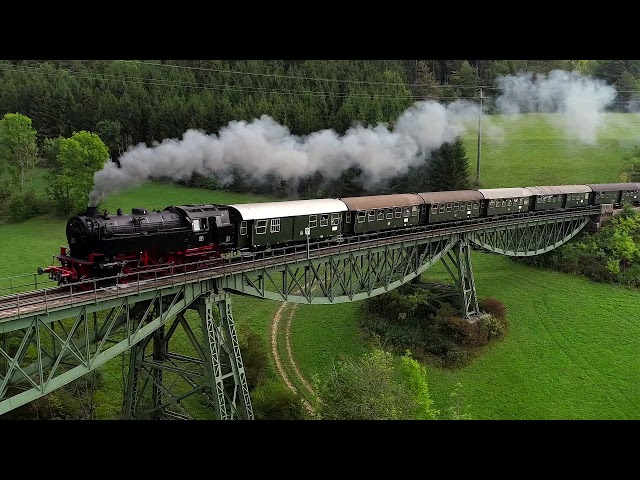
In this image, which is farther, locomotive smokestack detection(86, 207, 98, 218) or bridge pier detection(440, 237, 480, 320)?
bridge pier detection(440, 237, 480, 320)

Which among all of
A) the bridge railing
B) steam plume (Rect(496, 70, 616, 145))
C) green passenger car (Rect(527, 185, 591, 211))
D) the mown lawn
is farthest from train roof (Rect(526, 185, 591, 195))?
steam plume (Rect(496, 70, 616, 145))

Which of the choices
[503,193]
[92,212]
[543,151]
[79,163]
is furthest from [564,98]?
[92,212]

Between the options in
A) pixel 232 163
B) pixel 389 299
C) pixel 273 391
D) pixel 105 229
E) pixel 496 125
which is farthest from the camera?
pixel 496 125

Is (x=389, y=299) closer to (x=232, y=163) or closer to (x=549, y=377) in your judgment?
(x=549, y=377)

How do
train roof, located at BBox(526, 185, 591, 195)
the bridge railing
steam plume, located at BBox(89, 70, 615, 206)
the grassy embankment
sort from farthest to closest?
1. train roof, located at BBox(526, 185, 591, 195)
2. the grassy embankment
3. steam plume, located at BBox(89, 70, 615, 206)
4. the bridge railing

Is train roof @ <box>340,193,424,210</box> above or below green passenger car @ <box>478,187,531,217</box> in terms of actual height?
above

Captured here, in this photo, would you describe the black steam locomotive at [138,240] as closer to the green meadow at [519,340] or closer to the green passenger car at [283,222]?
the green passenger car at [283,222]

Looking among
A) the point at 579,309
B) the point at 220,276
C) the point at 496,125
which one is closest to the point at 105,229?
the point at 220,276

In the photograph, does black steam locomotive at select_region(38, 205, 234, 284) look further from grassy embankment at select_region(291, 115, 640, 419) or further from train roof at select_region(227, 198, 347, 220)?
grassy embankment at select_region(291, 115, 640, 419)
